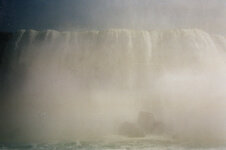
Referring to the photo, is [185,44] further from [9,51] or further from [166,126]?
[9,51]

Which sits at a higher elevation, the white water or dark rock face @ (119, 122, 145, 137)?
the white water

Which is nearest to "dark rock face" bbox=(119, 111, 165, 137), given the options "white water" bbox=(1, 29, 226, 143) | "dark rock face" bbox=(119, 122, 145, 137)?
"dark rock face" bbox=(119, 122, 145, 137)

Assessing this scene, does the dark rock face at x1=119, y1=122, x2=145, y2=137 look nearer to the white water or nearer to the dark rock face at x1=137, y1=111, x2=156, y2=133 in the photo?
the dark rock face at x1=137, y1=111, x2=156, y2=133

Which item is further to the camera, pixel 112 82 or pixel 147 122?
pixel 112 82

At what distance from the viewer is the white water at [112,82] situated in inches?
585

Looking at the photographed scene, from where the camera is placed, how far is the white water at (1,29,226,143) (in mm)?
14859

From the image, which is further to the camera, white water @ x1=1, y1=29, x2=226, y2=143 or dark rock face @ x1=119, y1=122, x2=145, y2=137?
white water @ x1=1, y1=29, x2=226, y2=143

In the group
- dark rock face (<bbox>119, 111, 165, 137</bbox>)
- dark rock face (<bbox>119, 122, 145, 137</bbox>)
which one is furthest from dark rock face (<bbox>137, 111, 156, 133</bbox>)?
dark rock face (<bbox>119, 122, 145, 137</bbox>)

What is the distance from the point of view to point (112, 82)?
55.7ft

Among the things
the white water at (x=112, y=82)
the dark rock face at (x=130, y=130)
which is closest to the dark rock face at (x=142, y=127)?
the dark rock face at (x=130, y=130)

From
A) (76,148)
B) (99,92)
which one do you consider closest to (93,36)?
(99,92)

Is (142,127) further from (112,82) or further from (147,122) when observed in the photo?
(112,82)

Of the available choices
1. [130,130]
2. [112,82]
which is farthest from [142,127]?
[112,82]

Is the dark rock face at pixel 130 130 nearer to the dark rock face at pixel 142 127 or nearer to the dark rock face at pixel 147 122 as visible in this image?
the dark rock face at pixel 142 127
